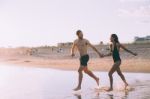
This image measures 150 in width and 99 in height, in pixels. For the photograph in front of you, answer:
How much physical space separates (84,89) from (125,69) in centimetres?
1252

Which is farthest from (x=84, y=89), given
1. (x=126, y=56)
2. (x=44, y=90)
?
(x=126, y=56)

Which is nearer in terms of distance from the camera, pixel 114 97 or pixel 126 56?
pixel 114 97

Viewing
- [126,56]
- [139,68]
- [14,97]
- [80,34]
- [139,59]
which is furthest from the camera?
[126,56]

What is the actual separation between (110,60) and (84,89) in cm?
1961

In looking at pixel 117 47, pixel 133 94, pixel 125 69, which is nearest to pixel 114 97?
pixel 133 94

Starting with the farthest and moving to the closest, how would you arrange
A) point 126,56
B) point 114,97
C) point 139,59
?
point 126,56, point 139,59, point 114,97

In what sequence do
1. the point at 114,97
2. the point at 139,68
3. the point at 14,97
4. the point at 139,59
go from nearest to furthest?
the point at 114,97 < the point at 14,97 < the point at 139,68 < the point at 139,59

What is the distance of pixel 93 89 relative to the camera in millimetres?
17484

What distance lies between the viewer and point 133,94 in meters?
15.2

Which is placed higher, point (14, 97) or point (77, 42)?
A: point (77, 42)

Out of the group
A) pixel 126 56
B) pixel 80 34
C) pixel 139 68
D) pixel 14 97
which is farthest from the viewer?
pixel 126 56

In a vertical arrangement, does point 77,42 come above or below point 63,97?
above

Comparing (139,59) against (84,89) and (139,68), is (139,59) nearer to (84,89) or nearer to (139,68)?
(139,68)

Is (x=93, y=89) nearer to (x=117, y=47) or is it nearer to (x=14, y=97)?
(x=117, y=47)
